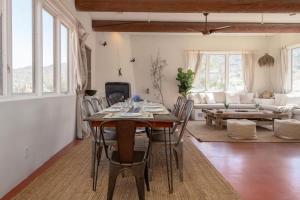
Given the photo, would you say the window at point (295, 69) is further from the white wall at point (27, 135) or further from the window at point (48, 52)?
the window at point (48, 52)

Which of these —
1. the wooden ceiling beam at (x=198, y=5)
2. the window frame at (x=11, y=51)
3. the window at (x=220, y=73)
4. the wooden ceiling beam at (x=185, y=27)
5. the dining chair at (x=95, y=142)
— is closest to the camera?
the window frame at (x=11, y=51)

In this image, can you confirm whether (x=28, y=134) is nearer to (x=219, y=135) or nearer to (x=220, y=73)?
(x=219, y=135)

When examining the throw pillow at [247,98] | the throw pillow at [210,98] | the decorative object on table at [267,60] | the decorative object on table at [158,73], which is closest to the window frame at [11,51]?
the decorative object on table at [158,73]

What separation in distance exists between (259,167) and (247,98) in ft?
18.6

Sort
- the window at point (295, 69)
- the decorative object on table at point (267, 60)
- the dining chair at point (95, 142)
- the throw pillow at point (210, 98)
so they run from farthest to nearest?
the decorative object on table at point (267, 60), the throw pillow at point (210, 98), the window at point (295, 69), the dining chair at point (95, 142)

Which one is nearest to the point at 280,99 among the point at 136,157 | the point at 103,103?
the point at 103,103

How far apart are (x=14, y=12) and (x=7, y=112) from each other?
107cm

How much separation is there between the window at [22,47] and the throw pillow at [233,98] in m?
6.83

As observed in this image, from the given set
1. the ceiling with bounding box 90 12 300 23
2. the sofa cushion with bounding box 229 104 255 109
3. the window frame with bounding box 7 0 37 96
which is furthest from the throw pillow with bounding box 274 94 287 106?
the window frame with bounding box 7 0 37 96

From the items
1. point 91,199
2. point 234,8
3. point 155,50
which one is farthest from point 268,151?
point 155,50

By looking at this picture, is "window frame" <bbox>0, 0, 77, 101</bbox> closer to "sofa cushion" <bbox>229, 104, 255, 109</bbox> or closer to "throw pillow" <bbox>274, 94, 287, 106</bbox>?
"sofa cushion" <bbox>229, 104, 255, 109</bbox>

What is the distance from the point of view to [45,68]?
4.01 meters

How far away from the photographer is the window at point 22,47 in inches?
116

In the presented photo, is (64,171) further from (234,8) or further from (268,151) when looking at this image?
(234,8)
